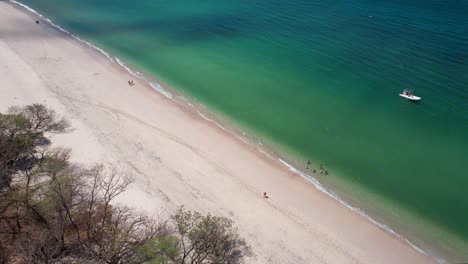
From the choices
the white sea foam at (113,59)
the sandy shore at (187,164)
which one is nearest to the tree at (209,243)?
the sandy shore at (187,164)

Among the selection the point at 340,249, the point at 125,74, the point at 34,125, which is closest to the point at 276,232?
the point at 340,249

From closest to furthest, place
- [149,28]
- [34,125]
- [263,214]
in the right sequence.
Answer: [263,214] → [34,125] → [149,28]

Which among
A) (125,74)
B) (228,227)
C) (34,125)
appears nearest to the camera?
(228,227)

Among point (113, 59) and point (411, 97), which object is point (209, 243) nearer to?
point (411, 97)

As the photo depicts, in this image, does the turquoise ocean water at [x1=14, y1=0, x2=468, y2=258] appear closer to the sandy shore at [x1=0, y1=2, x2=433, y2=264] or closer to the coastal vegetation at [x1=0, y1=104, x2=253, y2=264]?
the sandy shore at [x1=0, y1=2, x2=433, y2=264]

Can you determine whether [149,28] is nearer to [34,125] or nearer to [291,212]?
[34,125]

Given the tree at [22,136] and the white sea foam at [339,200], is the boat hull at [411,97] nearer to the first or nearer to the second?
the white sea foam at [339,200]

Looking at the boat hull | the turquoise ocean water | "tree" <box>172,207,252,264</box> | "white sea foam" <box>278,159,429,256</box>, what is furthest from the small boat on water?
"tree" <box>172,207,252,264</box>
